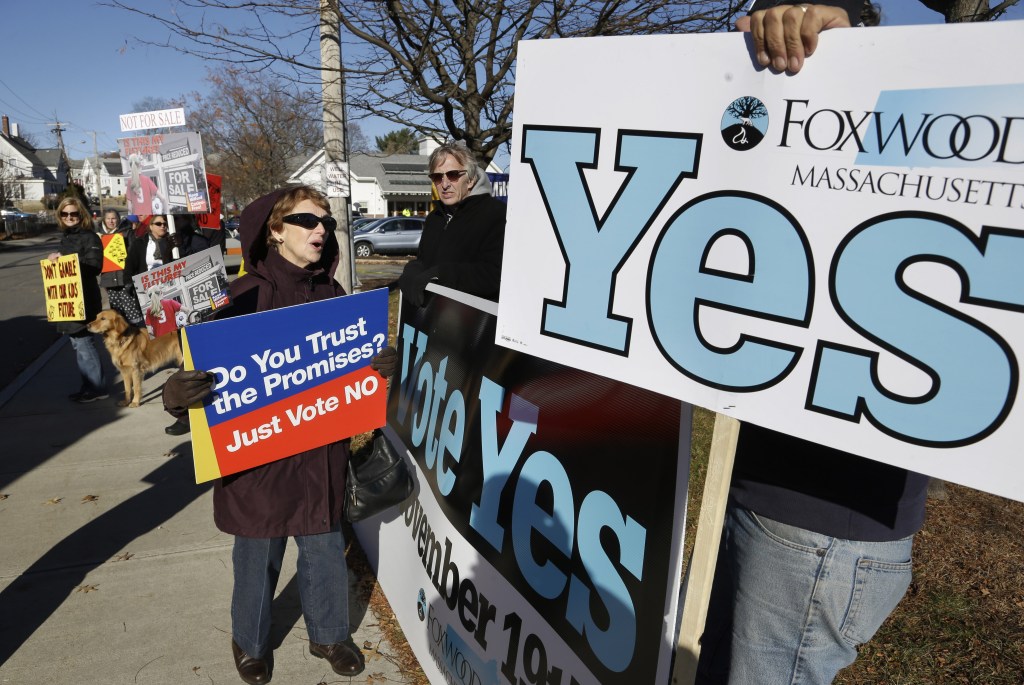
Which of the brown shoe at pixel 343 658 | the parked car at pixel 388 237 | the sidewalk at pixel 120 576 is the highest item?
Answer: the brown shoe at pixel 343 658

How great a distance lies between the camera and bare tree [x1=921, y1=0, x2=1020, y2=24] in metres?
4.06

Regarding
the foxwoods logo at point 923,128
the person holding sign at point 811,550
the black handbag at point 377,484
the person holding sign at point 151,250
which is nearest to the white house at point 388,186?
the person holding sign at point 151,250

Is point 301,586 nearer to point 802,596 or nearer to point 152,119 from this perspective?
point 802,596

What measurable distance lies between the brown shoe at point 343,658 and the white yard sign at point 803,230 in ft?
6.63

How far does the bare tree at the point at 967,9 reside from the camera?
4.06m

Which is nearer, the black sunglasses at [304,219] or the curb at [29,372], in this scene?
the black sunglasses at [304,219]

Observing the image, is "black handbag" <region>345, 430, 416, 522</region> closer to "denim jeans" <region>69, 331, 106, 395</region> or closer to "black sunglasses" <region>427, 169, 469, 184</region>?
"black sunglasses" <region>427, 169, 469, 184</region>

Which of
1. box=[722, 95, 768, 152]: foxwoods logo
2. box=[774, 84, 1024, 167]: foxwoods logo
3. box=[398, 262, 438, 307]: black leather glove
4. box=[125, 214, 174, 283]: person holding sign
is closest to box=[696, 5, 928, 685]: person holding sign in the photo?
box=[722, 95, 768, 152]: foxwoods logo

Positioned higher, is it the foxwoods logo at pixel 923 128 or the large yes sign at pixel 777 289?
the foxwoods logo at pixel 923 128

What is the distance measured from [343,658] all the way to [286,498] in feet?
2.69

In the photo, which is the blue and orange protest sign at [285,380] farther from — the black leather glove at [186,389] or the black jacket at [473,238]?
the black jacket at [473,238]

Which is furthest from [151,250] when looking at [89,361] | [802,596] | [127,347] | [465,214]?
[802,596]

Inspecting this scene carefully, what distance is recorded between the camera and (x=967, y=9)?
4.07 meters

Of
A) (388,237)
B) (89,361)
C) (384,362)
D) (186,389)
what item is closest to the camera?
(186,389)
